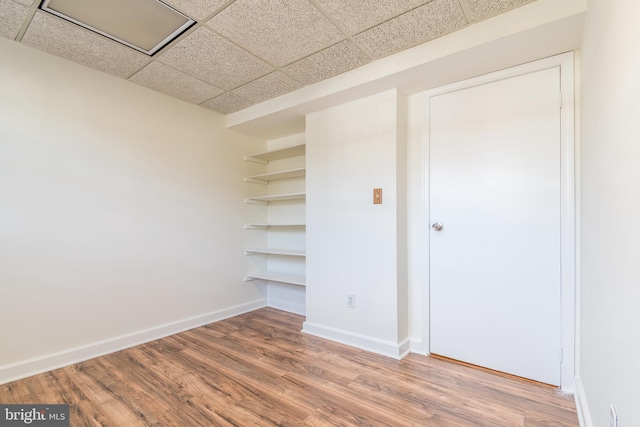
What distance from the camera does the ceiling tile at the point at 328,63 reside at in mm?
2068

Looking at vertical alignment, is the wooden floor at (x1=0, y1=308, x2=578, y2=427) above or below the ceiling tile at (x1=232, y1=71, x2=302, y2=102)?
below

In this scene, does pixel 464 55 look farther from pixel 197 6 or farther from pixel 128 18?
pixel 128 18

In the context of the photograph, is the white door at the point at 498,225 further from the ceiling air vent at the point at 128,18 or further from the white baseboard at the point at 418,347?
the ceiling air vent at the point at 128,18

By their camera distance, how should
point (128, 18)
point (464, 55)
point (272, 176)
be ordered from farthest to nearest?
point (272, 176), point (464, 55), point (128, 18)

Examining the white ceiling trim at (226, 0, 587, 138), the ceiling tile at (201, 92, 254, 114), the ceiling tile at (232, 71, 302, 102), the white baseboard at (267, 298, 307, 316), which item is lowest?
the white baseboard at (267, 298, 307, 316)

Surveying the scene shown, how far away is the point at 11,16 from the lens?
1.74 metres

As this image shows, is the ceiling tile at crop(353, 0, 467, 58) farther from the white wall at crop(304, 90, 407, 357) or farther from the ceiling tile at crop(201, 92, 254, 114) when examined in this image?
the ceiling tile at crop(201, 92, 254, 114)

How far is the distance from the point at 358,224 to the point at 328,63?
128 cm

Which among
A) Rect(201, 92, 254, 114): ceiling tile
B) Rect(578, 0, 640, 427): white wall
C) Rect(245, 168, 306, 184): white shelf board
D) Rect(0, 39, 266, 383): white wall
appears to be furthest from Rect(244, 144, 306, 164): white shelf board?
Rect(578, 0, 640, 427): white wall

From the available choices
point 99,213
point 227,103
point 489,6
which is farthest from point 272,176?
point 489,6

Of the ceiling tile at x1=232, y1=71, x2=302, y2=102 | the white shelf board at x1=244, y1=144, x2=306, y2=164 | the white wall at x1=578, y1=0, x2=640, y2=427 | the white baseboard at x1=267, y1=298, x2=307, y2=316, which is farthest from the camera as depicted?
the white baseboard at x1=267, y1=298, x2=307, y2=316

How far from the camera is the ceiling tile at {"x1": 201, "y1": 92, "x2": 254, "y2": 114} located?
9.33 feet

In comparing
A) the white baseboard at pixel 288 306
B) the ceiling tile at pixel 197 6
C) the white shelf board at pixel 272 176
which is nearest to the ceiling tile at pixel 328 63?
the ceiling tile at pixel 197 6

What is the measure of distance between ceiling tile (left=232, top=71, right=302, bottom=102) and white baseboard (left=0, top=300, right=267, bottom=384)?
2.24 meters
